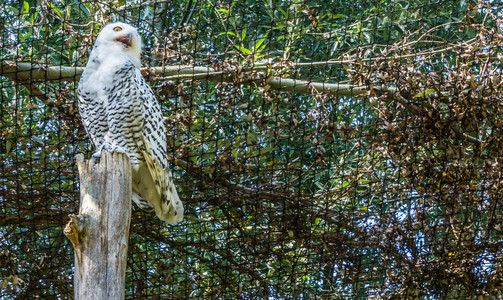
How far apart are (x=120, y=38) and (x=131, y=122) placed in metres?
0.47

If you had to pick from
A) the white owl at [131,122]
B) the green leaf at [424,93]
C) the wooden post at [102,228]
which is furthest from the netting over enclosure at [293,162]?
the wooden post at [102,228]

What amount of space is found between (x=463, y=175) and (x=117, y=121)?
1738 millimetres

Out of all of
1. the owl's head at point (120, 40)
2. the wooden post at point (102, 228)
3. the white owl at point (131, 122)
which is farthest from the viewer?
the owl's head at point (120, 40)

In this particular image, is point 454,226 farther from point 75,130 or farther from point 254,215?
point 75,130

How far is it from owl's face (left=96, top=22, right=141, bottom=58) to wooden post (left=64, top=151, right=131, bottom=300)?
0.96 metres

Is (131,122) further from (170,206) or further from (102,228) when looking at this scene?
(102,228)

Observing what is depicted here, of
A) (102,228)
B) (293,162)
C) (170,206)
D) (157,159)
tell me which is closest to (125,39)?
(157,159)

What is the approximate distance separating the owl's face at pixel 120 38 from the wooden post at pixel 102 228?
0.96 m

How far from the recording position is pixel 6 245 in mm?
3729

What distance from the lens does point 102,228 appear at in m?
2.04

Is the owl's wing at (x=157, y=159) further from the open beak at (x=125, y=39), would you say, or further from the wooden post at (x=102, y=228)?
the wooden post at (x=102, y=228)

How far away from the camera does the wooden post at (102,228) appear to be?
6.49 ft

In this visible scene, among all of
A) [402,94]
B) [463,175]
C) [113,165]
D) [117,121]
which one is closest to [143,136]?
[117,121]

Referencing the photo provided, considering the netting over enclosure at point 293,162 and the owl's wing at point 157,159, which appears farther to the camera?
the netting over enclosure at point 293,162
